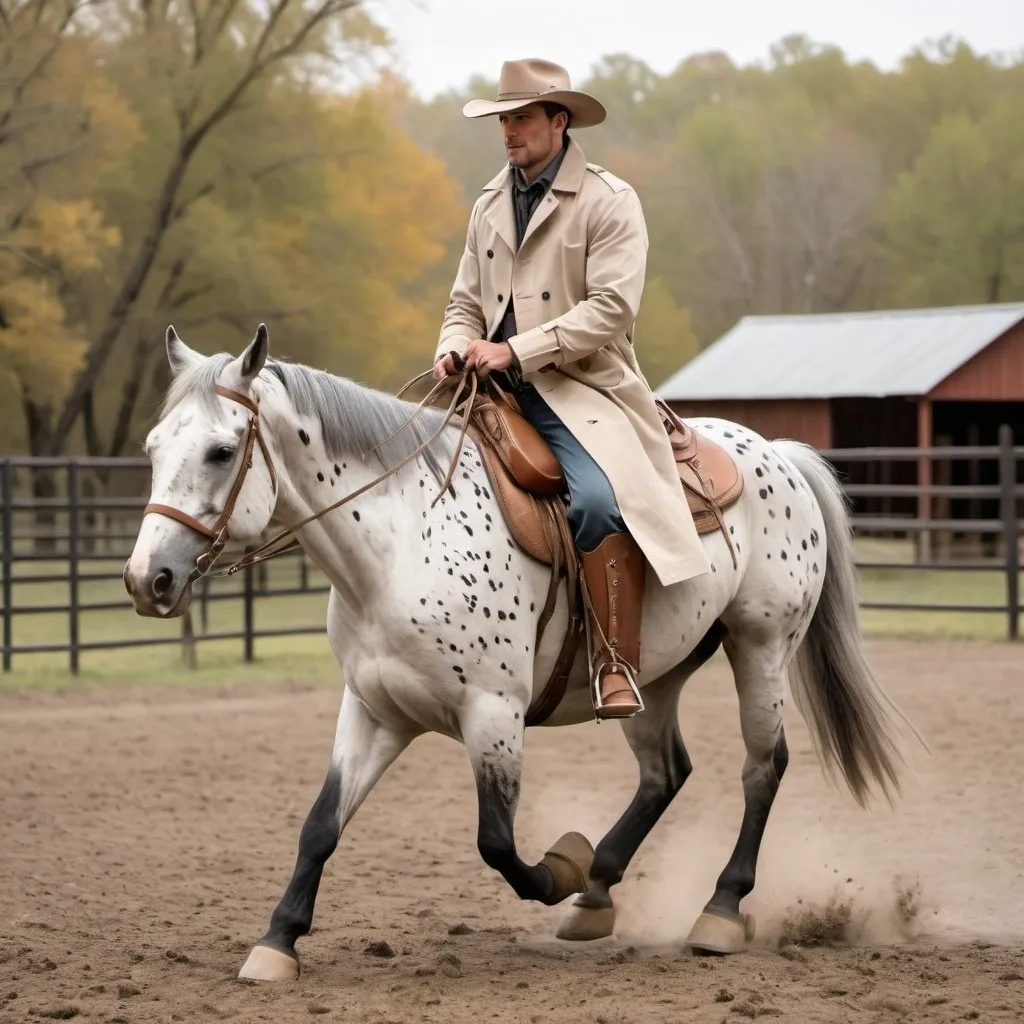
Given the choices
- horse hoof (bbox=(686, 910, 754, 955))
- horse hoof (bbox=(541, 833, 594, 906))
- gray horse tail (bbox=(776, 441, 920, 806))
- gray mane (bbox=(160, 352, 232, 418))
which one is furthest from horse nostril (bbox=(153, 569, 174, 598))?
gray horse tail (bbox=(776, 441, 920, 806))

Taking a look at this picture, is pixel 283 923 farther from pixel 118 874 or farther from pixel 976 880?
pixel 976 880

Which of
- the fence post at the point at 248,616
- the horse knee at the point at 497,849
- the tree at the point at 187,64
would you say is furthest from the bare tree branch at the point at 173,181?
the horse knee at the point at 497,849

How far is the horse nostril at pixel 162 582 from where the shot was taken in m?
3.64

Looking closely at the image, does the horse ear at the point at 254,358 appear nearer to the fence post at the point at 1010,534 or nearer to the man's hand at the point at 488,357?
the man's hand at the point at 488,357

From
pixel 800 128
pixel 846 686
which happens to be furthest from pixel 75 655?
pixel 800 128

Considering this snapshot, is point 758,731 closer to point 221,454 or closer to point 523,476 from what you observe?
point 523,476

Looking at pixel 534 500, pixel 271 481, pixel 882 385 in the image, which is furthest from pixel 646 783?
pixel 882 385

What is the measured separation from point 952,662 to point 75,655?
6.67m

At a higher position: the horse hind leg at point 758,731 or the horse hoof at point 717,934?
the horse hind leg at point 758,731

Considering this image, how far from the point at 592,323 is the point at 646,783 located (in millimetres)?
1629

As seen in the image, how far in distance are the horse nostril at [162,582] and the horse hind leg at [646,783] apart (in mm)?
1842

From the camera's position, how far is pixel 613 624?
14.3 feet

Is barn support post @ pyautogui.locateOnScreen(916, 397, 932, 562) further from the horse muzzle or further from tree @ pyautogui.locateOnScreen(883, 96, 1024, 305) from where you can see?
the horse muzzle

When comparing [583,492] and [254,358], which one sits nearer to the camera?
[254,358]
